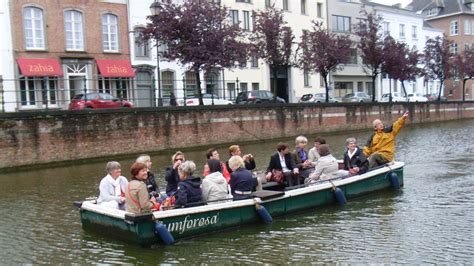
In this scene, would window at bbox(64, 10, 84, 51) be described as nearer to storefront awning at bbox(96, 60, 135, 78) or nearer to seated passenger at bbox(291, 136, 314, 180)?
storefront awning at bbox(96, 60, 135, 78)

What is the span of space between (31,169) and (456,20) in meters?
65.7

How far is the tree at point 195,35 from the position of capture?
90.2 ft

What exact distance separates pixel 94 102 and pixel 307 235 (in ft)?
65.6

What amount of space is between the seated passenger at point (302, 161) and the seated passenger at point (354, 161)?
87 centimetres

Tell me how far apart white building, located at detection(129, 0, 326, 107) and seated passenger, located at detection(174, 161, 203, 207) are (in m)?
18.7

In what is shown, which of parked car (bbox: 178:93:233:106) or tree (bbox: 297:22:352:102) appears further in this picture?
tree (bbox: 297:22:352:102)

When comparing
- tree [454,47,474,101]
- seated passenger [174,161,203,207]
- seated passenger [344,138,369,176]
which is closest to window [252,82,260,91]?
tree [454,47,474,101]

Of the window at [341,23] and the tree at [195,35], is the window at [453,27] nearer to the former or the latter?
the window at [341,23]

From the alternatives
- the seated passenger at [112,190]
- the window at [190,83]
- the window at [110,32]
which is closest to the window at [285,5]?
the window at [190,83]

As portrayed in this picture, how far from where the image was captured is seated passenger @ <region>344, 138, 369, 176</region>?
1222cm

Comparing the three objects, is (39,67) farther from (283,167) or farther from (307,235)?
(307,235)

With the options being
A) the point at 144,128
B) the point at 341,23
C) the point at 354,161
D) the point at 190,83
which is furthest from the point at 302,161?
the point at 341,23

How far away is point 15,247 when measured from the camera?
9.27 metres

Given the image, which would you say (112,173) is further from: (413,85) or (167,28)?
(413,85)
